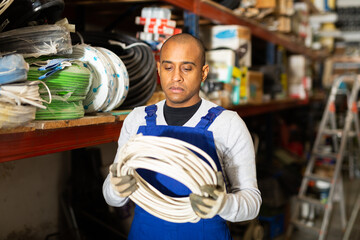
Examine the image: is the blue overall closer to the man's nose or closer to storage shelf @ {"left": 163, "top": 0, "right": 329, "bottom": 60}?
the man's nose

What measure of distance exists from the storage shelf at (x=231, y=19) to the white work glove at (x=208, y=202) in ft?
5.07

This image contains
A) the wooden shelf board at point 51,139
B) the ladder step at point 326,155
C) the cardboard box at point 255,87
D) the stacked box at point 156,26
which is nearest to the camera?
the wooden shelf board at point 51,139

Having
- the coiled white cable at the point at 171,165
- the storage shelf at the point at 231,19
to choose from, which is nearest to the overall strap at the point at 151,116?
the coiled white cable at the point at 171,165

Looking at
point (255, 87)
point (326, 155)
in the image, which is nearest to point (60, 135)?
point (255, 87)

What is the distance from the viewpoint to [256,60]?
219 inches

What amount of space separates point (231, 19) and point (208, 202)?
2.64 m

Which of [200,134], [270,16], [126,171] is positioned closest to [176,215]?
[126,171]

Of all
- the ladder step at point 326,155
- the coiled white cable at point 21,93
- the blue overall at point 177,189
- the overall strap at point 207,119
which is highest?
the coiled white cable at point 21,93

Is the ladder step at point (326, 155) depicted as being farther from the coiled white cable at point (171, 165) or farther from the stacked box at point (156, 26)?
the coiled white cable at point (171, 165)

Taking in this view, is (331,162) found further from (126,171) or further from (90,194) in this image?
(126,171)

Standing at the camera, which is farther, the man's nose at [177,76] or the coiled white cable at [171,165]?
the man's nose at [177,76]

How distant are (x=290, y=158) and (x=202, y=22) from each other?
3267 mm

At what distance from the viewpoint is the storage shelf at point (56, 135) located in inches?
56.9

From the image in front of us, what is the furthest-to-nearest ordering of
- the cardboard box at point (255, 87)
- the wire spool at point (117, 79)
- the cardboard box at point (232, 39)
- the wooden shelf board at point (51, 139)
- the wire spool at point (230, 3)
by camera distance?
the cardboard box at point (255, 87), the wire spool at point (230, 3), the cardboard box at point (232, 39), the wire spool at point (117, 79), the wooden shelf board at point (51, 139)
